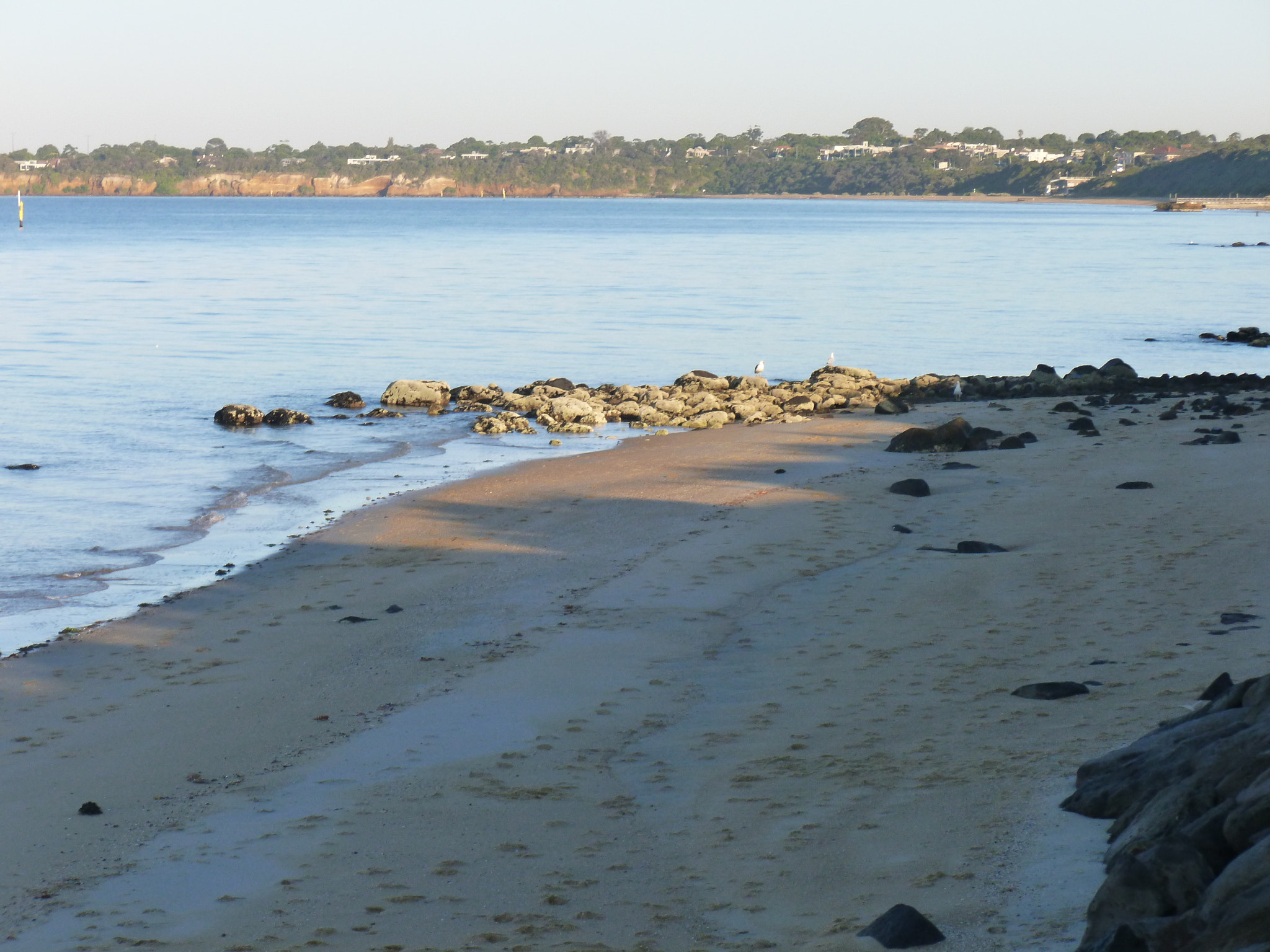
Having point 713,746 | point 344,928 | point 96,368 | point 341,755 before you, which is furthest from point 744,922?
point 96,368

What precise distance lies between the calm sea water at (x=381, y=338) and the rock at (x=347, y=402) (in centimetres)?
65

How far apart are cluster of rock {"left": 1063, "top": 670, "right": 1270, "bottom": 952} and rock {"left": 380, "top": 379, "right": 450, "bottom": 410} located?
2075cm

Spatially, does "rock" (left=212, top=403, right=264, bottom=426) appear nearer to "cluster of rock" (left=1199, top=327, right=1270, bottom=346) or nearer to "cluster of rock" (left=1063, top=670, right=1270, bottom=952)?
"cluster of rock" (left=1063, top=670, right=1270, bottom=952)

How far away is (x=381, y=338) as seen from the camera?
37.6m

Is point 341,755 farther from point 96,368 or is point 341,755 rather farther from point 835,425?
point 96,368

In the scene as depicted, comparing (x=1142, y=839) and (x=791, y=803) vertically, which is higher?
(x=1142, y=839)

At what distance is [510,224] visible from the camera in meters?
131

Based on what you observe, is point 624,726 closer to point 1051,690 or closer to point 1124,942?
point 1051,690

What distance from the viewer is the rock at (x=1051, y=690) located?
24.3 feet

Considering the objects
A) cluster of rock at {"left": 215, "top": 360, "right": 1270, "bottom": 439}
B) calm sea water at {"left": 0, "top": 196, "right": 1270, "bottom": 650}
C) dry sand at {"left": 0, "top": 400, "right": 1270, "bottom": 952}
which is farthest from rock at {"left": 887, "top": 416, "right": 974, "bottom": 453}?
calm sea water at {"left": 0, "top": 196, "right": 1270, "bottom": 650}

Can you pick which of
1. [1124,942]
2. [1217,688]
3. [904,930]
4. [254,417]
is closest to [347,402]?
[254,417]

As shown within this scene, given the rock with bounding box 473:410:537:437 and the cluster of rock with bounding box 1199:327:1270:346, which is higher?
the cluster of rock with bounding box 1199:327:1270:346

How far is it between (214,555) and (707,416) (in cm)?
1078

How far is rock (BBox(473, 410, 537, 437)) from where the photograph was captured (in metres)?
21.9
